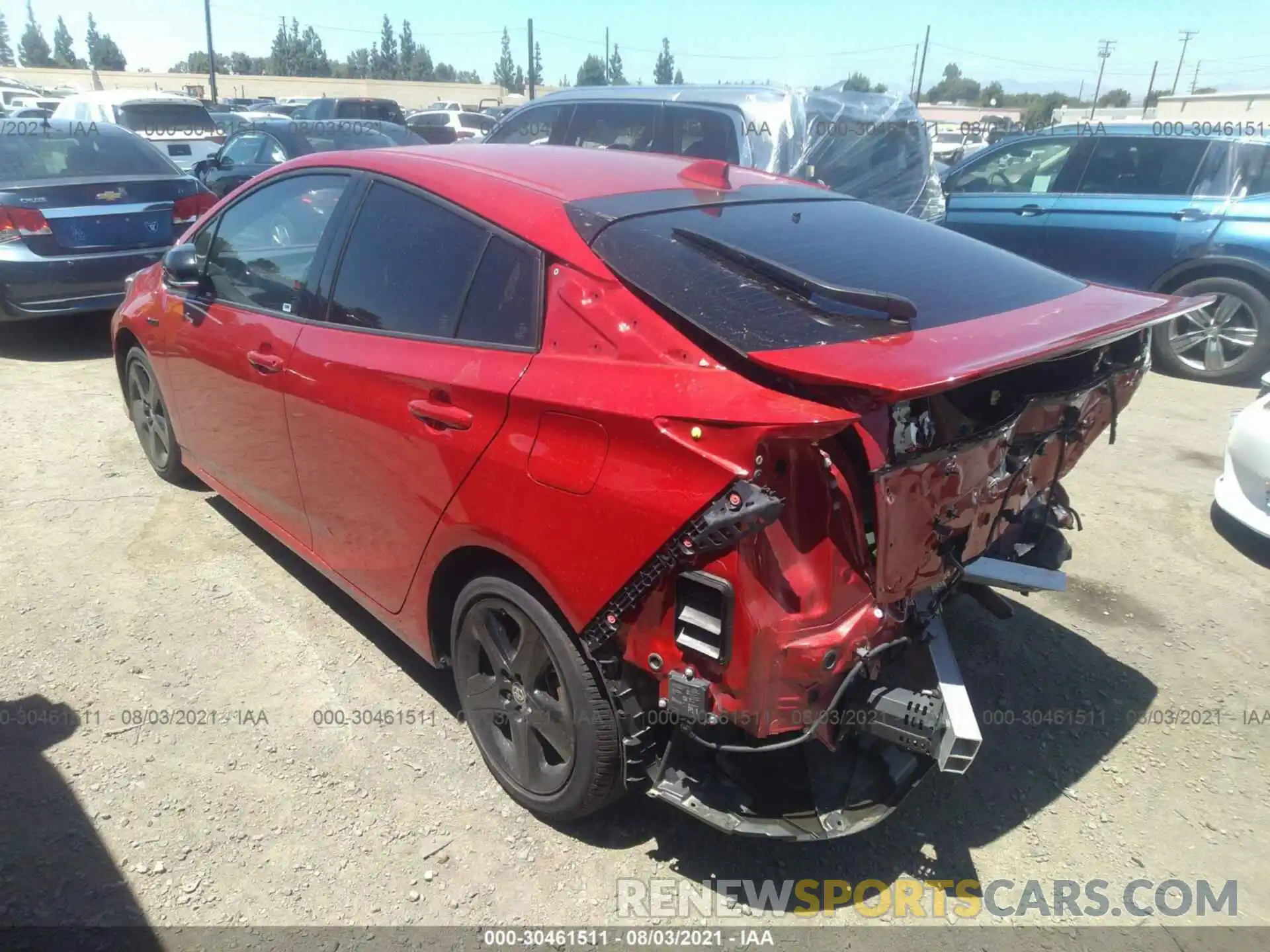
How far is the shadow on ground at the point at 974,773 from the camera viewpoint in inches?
99.0

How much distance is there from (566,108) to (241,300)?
5.33m

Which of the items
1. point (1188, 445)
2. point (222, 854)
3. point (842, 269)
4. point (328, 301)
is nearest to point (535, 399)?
point (842, 269)

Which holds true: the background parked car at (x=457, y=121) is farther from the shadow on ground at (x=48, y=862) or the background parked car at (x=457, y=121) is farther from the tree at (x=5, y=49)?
the tree at (x=5, y=49)

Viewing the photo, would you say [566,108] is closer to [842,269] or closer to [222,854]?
[842,269]

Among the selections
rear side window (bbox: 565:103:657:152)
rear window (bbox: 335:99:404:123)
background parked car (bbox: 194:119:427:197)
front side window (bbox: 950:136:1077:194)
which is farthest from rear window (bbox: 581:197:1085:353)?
rear window (bbox: 335:99:404:123)

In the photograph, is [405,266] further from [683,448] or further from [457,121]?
[457,121]

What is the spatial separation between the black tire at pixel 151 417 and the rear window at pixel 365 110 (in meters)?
16.5

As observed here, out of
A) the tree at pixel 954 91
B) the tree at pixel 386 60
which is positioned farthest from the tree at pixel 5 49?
the tree at pixel 954 91

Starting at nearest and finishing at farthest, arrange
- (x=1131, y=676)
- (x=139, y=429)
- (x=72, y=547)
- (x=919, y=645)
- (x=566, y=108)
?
(x=919, y=645), (x=1131, y=676), (x=72, y=547), (x=139, y=429), (x=566, y=108)

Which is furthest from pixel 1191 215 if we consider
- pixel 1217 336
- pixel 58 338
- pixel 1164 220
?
pixel 58 338

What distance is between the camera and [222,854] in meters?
2.49

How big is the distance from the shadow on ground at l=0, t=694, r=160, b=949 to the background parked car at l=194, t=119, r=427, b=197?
9207mm

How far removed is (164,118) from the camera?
16.0 m

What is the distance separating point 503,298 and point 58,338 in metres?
6.89
